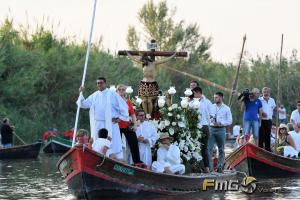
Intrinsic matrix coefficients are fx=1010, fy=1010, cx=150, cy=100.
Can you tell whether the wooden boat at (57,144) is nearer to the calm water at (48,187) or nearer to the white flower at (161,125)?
the calm water at (48,187)

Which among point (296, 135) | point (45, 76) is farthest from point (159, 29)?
point (296, 135)

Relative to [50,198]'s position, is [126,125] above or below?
above

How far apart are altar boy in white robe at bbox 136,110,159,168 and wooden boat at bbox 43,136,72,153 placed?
62.5 feet

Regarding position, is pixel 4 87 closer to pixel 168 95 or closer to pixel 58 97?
pixel 58 97

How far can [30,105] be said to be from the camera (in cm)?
4372

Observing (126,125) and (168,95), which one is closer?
(126,125)

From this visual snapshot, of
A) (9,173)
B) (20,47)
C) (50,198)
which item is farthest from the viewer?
(20,47)

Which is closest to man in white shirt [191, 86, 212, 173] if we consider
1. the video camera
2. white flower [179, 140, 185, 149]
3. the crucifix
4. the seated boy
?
white flower [179, 140, 185, 149]

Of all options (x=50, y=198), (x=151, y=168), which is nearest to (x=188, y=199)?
(x=151, y=168)

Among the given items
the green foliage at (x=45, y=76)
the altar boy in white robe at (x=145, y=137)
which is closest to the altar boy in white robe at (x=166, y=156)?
the altar boy in white robe at (x=145, y=137)

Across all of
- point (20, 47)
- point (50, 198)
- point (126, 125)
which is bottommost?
point (50, 198)

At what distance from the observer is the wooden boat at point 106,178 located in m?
17.0

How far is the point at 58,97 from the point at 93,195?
94.0ft

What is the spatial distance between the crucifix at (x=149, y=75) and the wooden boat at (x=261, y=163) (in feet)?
11.3
